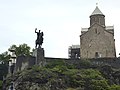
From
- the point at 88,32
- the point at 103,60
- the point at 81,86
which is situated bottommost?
the point at 81,86

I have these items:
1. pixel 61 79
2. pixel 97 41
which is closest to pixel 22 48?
pixel 97 41

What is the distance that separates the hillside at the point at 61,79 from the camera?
114 feet

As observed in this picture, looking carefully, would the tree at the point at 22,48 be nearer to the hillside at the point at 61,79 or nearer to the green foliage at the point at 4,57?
the green foliage at the point at 4,57

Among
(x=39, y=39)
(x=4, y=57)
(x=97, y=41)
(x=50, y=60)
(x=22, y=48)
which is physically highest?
(x=97, y=41)

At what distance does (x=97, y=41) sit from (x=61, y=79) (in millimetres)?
19347

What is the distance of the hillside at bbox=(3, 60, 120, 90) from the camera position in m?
34.8

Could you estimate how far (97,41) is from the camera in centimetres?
5372

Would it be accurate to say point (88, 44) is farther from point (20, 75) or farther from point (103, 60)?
point (20, 75)

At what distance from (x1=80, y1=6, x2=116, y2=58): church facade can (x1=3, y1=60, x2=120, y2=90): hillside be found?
13470 mm

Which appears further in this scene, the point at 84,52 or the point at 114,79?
the point at 84,52

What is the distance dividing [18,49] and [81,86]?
20806mm

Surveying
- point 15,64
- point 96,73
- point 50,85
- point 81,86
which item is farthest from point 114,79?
point 15,64

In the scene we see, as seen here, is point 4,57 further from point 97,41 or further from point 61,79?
point 61,79

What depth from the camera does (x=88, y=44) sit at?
54188 mm
